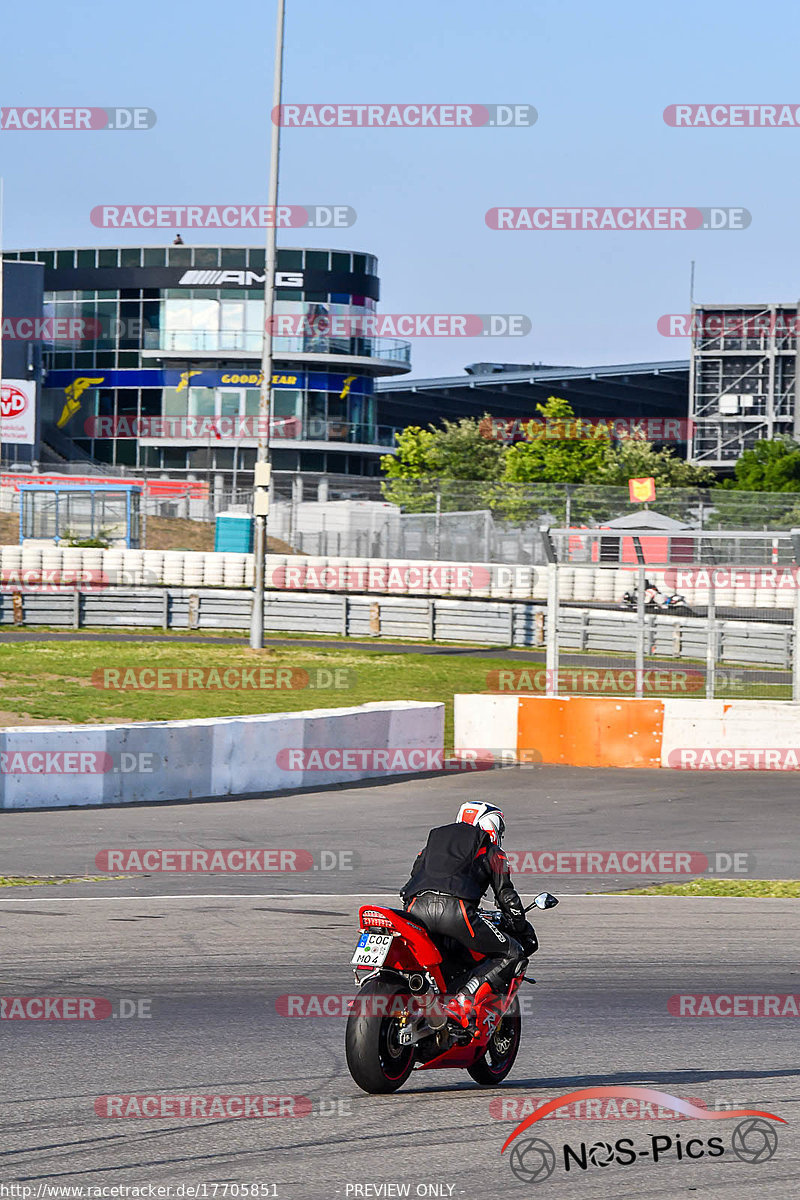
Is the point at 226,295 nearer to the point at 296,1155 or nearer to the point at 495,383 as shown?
the point at 495,383

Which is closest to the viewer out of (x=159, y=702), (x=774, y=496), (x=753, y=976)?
(x=753, y=976)

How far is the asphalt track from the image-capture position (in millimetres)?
5094

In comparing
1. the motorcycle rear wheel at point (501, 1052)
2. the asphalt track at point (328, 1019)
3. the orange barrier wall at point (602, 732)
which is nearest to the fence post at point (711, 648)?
the orange barrier wall at point (602, 732)

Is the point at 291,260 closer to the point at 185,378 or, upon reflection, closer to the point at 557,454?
the point at 185,378

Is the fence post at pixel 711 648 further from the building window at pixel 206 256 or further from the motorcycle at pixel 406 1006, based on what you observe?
the building window at pixel 206 256

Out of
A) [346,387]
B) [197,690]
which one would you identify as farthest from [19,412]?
[197,690]

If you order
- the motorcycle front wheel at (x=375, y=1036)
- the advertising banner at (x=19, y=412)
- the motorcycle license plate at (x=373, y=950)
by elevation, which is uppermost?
the advertising banner at (x=19, y=412)

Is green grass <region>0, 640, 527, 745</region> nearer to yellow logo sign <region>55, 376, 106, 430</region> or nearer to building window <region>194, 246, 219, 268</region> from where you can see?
building window <region>194, 246, 219, 268</region>

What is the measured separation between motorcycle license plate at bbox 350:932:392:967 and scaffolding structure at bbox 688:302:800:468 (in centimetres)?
7834

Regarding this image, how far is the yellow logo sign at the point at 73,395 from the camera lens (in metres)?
78.6

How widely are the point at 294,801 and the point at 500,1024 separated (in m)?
9.52

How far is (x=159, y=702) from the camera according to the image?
20484 millimetres

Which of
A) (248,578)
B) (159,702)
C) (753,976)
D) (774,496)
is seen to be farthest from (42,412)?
(753,976)

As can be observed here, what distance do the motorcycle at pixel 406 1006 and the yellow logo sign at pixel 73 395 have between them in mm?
75549
